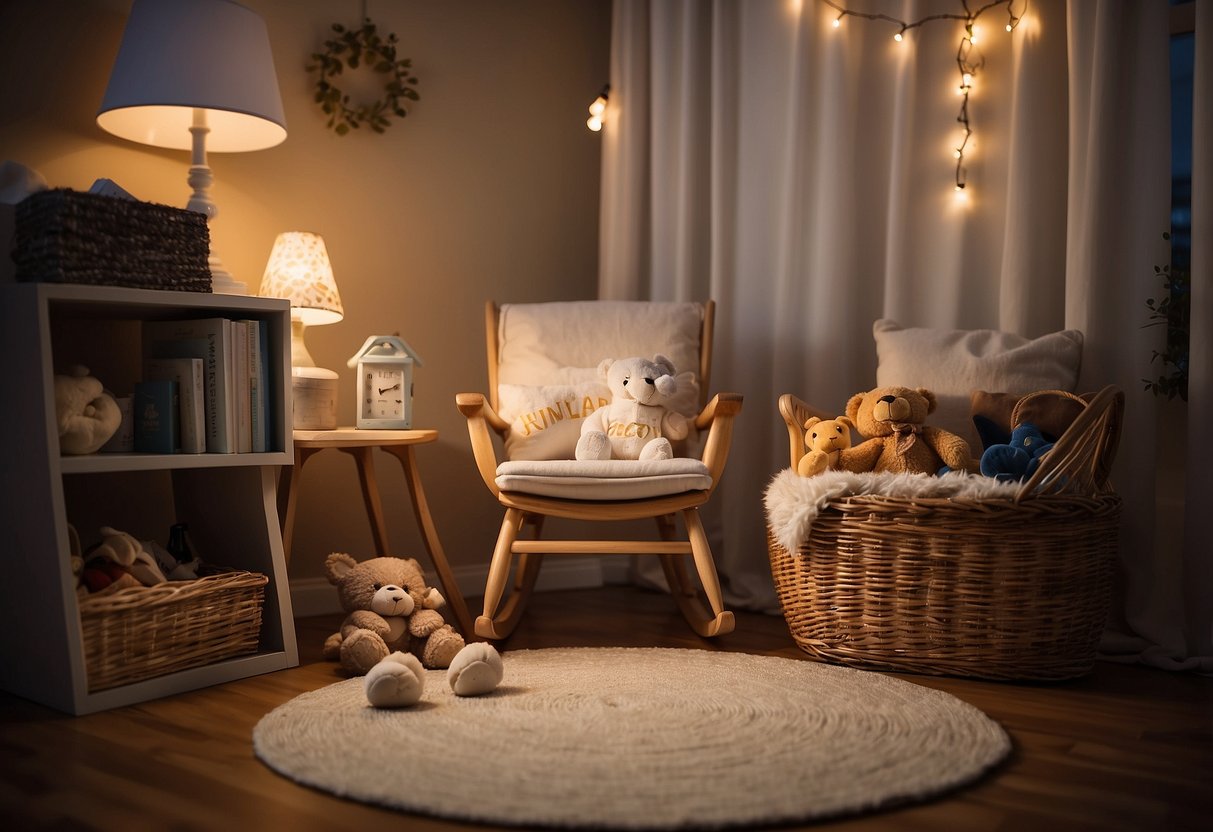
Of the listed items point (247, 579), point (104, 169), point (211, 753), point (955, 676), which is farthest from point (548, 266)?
point (211, 753)

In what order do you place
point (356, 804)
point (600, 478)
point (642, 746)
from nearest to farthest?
point (356, 804) → point (642, 746) → point (600, 478)

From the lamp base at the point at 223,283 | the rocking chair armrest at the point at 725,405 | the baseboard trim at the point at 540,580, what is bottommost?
the baseboard trim at the point at 540,580

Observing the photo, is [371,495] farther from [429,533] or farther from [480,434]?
[480,434]

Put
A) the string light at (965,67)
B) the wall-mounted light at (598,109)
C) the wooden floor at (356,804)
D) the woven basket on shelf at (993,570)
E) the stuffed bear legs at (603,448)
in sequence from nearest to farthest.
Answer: the wooden floor at (356,804)
the woven basket on shelf at (993,570)
the stuffed bear legs at (603,448)
the string light at (965,67)
the wall-mounted light at (598,109)

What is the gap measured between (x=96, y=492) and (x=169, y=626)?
1.79 ft

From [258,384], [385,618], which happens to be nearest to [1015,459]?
[385,618]

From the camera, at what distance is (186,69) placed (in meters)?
2.19

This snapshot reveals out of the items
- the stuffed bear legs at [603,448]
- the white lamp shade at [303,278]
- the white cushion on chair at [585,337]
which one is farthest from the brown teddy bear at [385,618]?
the white cushion on chair at [585,337]

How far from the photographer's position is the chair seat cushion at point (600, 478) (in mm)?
2199

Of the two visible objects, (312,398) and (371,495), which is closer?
(312,398)

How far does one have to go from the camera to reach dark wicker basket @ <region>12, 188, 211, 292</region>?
6.01ft

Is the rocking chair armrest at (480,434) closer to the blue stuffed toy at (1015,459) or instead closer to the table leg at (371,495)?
the table leg at (371,495)

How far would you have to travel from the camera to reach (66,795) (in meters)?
1.37

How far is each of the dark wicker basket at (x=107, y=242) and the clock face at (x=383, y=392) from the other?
511mm
